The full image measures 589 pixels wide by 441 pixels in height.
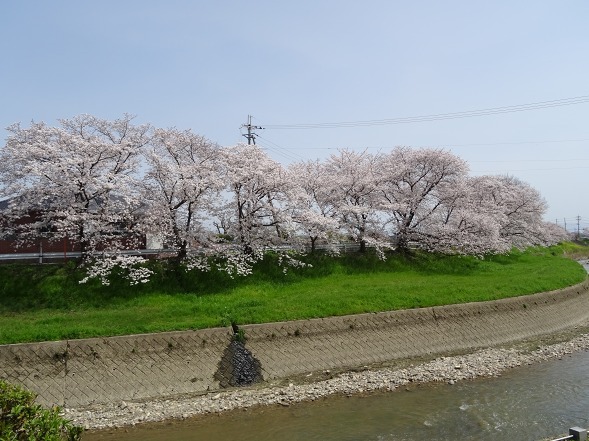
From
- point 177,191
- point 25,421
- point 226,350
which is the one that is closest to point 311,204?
point 177,191

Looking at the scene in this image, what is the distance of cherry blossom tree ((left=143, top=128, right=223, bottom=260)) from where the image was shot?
2498cm

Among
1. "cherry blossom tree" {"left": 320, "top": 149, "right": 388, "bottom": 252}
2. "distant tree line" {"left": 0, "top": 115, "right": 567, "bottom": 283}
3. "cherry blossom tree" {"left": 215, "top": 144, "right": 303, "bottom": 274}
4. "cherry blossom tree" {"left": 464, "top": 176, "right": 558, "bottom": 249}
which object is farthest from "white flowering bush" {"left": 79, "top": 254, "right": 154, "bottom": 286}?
"cherry blossom tree" {"left": 464, "top": 176, "right": 558, "bottom": 249}

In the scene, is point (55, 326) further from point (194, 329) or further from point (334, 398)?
point (334, 398)

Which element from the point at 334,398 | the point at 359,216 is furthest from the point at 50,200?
the point at 359,216

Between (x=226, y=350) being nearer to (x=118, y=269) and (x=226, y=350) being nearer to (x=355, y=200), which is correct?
(x=118, y=269)

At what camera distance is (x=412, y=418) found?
1460 centimetres

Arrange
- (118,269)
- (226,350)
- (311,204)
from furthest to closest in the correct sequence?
(311,204) → (118,269) → (226,350)

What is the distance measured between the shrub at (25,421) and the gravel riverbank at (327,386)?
813 centimetres

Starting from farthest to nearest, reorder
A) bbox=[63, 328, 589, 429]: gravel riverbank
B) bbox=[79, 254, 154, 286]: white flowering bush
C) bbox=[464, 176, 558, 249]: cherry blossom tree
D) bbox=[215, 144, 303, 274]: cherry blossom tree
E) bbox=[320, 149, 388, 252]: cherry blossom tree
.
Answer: bbox=[464, 176, 558, 249]: cherry blossom tree
bbox=[320, 149, 388, 252]: cherry blossom tree
bbox=[215, 144, 303, 274]: cherry blossom tree
bbox=[79, 254, 154, 286]: white flowering bush
bbox=[63, 328, 589, 429]: gravel riverbank

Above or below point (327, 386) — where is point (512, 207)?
above

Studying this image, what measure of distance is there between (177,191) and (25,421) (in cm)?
1917

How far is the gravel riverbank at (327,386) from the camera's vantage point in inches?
581

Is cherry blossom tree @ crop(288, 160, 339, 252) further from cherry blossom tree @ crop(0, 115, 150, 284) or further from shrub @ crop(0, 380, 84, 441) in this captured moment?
shrub @ crop(0, 380, 84, 441)

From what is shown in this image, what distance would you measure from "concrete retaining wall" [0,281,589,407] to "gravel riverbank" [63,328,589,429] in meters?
0.73
